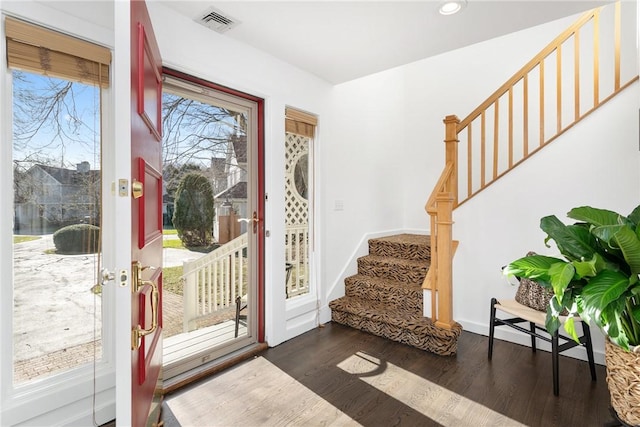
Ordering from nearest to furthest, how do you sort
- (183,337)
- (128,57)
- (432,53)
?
(128,57) → (183,337) → (432,53)

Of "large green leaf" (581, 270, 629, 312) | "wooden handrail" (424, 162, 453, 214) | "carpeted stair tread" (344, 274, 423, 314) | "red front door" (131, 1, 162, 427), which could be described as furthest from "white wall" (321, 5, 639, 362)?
"red front door" (131, 1, 162, 427)

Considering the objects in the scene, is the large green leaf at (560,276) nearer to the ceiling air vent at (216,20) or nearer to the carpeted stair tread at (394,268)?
the carpeted stair tread at (394,268)

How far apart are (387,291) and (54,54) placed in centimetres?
297

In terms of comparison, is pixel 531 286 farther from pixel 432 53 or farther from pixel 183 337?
pixel 183 337

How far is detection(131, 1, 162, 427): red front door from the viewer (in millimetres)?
1246

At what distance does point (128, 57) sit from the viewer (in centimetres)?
117

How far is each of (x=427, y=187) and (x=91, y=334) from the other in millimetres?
3942

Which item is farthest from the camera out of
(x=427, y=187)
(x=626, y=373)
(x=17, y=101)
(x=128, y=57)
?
(x=427, y=187)

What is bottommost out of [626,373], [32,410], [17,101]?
[32,410]

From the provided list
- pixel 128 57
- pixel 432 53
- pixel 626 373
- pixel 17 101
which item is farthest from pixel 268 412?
pixel 432 53

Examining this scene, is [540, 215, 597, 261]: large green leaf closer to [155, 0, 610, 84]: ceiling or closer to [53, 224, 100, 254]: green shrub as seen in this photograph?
[155, 0, 610, 84]: ceiling

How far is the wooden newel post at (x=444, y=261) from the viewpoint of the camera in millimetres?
2693

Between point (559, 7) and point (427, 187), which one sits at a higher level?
point (559, 7)

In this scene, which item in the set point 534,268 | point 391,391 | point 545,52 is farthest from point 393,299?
point 545,52
